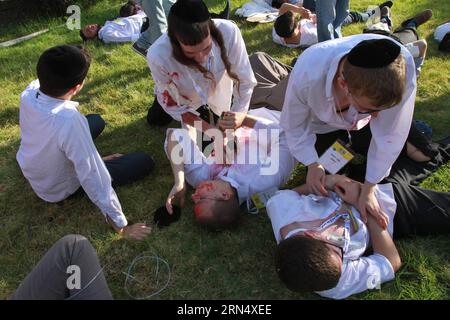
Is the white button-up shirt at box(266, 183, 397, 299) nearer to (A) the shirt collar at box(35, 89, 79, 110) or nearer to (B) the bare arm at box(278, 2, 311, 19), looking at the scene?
(A) the shirt collar at box(35, 89, 79, 110)

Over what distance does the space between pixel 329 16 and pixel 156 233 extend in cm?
278

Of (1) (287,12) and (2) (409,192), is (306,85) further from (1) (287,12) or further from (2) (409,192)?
(1) (287,12)

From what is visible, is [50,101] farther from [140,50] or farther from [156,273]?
[140,50]

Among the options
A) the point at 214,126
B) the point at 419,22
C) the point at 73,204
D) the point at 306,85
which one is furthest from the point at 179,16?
the point at 419,22

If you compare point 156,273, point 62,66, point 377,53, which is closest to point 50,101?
point 62,66

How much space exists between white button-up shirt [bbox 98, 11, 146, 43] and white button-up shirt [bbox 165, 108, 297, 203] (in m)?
2.64

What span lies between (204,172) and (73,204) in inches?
38.1

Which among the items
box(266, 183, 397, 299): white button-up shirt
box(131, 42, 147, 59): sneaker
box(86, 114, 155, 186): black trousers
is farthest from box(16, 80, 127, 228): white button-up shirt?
box(131, 42, 147, 59): sneaker

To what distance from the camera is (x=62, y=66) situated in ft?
7.09

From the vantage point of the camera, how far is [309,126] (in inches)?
98.9

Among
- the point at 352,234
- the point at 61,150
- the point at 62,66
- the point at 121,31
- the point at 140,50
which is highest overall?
Result: the point at 62,66

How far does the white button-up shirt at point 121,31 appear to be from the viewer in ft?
16.5

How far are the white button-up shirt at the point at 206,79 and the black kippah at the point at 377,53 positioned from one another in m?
1.22
